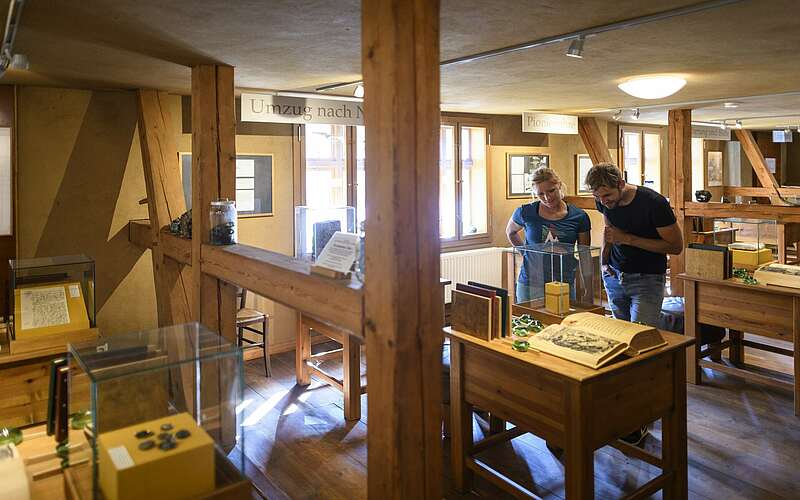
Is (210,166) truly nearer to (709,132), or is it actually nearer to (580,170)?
(580,170)

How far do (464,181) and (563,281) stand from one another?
424 centimetres

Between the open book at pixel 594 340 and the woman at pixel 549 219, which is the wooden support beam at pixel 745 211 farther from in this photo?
the open book at pixel 594 340

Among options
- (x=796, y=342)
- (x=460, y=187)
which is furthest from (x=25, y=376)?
(x=460, y=187)

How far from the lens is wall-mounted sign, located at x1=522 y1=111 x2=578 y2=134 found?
20.3 feet

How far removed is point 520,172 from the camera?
7.70m

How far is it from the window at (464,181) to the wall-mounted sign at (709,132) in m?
2.86

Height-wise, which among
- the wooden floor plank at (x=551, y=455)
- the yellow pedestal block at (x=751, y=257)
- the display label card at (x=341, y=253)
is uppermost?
the display label card at (x=341, y=253)

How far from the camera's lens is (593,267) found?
316 cm

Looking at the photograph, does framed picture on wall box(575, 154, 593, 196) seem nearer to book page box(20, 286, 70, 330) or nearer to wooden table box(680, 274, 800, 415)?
wooden table box(680, 274, 800, 415)

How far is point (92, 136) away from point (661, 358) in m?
4.27

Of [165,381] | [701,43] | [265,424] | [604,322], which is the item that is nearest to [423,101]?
[165,381]

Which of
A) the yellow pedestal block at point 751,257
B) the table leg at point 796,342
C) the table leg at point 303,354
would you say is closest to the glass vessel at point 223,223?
the table leg at point 303,354

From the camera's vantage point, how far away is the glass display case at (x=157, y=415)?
150cm

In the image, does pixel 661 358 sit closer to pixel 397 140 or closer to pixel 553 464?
pixel 553 464
